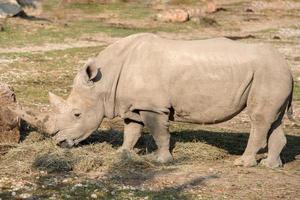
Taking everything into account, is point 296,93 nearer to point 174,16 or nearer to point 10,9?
point 174,16

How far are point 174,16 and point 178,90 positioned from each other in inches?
821

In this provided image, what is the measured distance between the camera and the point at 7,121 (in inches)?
387

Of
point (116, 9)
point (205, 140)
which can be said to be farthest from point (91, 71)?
point (116, 9)

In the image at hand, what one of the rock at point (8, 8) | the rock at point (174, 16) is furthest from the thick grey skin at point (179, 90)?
the rock at point (174, 16)

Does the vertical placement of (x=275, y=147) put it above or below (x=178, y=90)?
below

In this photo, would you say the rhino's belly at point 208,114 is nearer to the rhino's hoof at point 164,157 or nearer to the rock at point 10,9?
the rhino's hoof at point 164,157

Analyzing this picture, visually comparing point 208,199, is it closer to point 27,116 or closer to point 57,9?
point 27,116

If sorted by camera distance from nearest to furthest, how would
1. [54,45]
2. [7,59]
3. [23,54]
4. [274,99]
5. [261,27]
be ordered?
[274,99]
[7,59]
[23,54]
[54,45]
[261,27]

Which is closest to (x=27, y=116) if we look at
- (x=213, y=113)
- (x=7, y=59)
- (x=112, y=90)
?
(x=112, y=90)

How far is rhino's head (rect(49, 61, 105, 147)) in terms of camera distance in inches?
371

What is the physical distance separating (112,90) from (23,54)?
1070cm

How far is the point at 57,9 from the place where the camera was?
33000 mm

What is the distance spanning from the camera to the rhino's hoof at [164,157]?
9352mm

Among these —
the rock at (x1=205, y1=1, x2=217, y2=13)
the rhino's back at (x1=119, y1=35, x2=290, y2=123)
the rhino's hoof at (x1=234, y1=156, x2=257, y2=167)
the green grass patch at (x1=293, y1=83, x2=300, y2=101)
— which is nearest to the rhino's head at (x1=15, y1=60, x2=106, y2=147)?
the rhino's back at (x1=119, y1=35, x2=290, y2=123)
